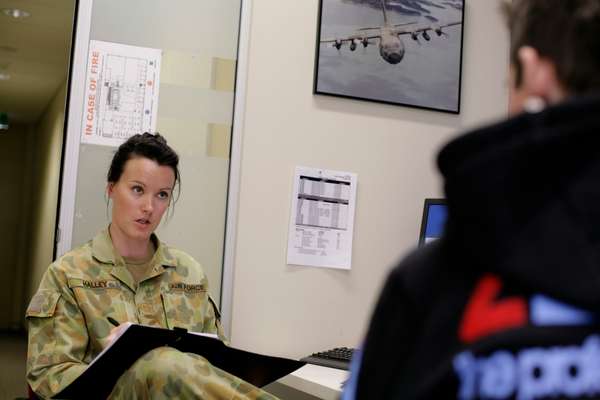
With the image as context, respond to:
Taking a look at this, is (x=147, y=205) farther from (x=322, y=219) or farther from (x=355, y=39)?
(x=355, y=39)

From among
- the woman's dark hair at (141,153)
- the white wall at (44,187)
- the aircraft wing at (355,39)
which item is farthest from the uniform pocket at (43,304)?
the white wall at (44,187)

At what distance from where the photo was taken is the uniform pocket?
196 centimetres

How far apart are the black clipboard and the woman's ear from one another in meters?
1.19

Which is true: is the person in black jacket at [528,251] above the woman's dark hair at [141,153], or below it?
below

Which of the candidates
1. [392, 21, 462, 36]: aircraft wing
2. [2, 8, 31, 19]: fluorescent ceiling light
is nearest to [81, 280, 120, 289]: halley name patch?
[392, 21, 462, 36]: aircraft wing

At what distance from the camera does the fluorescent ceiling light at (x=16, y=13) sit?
5704 mm

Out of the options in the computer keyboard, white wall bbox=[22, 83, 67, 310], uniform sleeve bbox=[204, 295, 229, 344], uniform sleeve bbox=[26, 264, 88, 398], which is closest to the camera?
uniform sleeve bbox=[26, 264, 88, 398]

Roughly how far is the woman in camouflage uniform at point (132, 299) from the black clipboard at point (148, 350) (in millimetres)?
28

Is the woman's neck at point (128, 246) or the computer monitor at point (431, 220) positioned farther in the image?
the computer monitor at point (431, 220)

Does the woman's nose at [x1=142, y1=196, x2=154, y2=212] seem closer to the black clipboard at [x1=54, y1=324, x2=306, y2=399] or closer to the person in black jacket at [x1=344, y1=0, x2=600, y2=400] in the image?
the black clipboard at [x1=54, y1=324, x2=306, y2=399]

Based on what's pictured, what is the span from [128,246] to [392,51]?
50.5 inches

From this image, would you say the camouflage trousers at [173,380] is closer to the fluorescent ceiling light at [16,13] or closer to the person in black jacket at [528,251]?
the person in black jacket at [528,251]

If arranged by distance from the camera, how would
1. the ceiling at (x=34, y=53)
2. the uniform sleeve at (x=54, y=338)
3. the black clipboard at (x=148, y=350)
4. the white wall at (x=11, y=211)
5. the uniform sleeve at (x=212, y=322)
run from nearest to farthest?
the black clipboard at (x=148, y=350), the uniform sleeve at (x=54, y=338), the uniform sleeve at (x=212, y=322), the ceiling at (x=34, y=53), the white wall at (x=11, y=211)

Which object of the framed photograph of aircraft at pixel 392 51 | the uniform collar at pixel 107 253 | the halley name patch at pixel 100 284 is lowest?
the halley name patch at pixel 100 284
